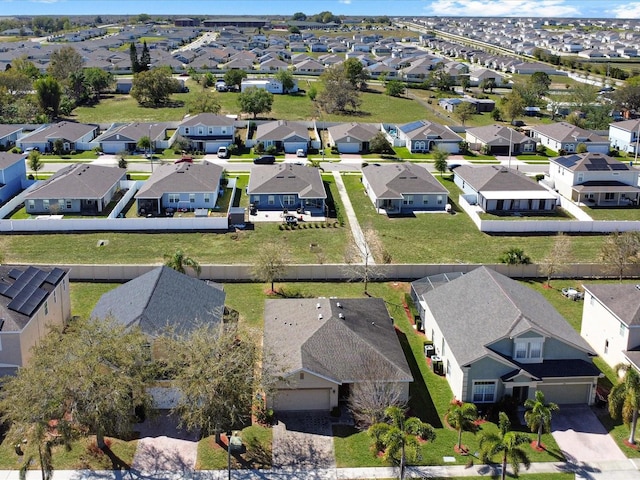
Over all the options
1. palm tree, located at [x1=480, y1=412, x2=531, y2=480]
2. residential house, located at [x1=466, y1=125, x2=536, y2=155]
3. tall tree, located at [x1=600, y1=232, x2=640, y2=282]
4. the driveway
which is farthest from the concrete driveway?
residential house, located at [x1=466, y1=125, x2=536, y2=155]

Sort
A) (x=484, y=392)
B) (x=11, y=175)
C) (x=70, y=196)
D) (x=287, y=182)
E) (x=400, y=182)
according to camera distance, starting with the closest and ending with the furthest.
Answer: (x=484, y=392), (x=70, y=196), (x=287, y=182), (x=400, y=182), (x=11, y=175)

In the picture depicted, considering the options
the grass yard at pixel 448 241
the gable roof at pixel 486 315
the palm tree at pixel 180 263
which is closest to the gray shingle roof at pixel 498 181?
A: the grass yard at pixel 448 241

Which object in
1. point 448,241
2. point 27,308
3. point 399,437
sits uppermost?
point 27,308

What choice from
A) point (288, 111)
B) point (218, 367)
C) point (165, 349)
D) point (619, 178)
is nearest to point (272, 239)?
point (165, 349)

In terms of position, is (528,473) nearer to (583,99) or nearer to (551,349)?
(551,349)

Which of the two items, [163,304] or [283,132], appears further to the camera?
[283,132]

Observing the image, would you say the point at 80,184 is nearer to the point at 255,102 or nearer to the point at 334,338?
the point at 334,338

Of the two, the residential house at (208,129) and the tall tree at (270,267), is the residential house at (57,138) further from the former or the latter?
the tall tree at (270,267)

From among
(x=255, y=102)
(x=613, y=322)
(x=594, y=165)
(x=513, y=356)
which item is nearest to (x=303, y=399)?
(x=513, y=356)
